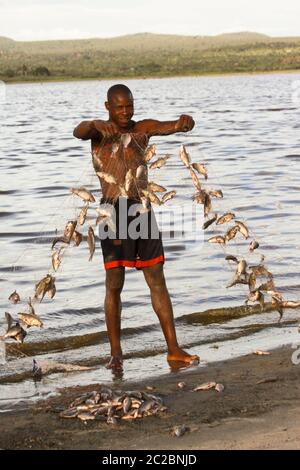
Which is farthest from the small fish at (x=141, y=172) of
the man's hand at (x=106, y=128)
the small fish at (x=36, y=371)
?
the small fish at (x=36, y=371)

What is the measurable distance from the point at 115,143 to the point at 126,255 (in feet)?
2.74

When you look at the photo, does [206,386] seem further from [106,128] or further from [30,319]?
[106,128]

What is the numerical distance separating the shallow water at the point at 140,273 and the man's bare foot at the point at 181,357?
10 centimetres

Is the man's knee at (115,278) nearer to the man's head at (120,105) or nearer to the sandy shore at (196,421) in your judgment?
the sandy shore at (196,421)

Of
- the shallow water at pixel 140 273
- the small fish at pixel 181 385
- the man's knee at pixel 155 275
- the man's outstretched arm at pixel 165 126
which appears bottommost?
the shallow water at pixel 140 273

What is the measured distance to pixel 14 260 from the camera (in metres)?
13.1

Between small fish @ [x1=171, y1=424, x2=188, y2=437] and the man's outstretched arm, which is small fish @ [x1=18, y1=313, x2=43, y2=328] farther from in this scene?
small fish @ [x1=171, y1=424, x2=188, y2=437]

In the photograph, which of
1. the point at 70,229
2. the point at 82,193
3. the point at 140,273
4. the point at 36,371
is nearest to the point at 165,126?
the point at 82,193

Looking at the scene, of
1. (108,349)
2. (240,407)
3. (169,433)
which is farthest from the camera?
(108,349)

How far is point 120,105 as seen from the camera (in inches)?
305

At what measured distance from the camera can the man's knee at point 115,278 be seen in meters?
7.92

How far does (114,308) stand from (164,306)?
1.26 feet

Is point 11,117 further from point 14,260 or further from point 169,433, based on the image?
point 169,433

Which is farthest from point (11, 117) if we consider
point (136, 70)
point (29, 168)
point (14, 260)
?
point (136, 70)
